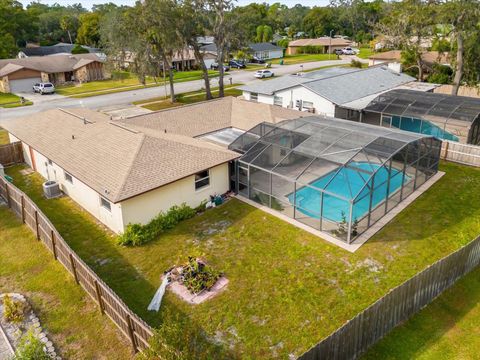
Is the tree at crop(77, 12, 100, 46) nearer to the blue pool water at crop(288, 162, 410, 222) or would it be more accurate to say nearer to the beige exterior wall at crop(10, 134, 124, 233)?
the beige exterior wall at crop(10, 134, 124, 233)

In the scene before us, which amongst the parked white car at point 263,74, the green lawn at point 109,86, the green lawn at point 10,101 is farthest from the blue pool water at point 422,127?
the green lawn at point 10,101

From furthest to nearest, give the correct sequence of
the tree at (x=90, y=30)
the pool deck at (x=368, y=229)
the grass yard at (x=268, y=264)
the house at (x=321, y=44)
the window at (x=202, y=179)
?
the tree at (x=90, y=30) < the house at (x=321, y=44) < the window at (x=202, y=179) < the pool deck at (x=368, y=229) < the grass yard at (x=268, y=264)

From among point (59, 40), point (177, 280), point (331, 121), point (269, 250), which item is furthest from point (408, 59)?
point (59, 40)

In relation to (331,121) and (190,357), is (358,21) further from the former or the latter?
(190,357)

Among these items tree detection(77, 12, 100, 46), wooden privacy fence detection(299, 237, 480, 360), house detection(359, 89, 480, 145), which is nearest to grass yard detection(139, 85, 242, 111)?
house detection(359, 89, 480, 145)

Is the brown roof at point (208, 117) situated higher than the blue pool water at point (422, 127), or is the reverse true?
the brown roof at point (208, 117)

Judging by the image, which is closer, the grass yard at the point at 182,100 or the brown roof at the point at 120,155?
the brown roof at the point at 120,155

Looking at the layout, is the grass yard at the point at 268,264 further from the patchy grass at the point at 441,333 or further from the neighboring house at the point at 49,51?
the neighboring house at the point at 49,51
